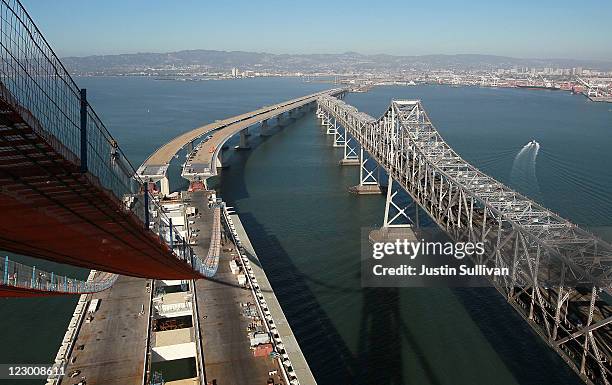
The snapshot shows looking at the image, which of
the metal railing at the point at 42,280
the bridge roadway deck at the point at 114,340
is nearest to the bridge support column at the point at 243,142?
the metal railing at the point at 42,280

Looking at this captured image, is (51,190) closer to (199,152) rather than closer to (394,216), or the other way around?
(394,216)

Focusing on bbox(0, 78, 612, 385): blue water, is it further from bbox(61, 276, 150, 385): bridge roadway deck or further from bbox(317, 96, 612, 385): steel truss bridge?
bbox(317, 96, 612, 385): steel truss bridge

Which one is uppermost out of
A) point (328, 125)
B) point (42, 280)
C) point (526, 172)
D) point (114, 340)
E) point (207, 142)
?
point (328, 125)

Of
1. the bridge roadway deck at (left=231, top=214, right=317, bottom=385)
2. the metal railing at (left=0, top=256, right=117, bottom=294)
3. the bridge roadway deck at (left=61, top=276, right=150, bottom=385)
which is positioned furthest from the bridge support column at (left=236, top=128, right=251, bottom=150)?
the bridge roadway deck at (left=61, top=276, right=150, bottom=385)

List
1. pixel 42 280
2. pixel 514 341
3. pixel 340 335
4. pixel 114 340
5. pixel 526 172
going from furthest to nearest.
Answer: pixel 526 172, pixel 340 335, pixel 514 341, pixel 114 340, pixel 42 280

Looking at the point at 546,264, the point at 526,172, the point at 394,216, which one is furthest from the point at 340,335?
the point at 526,172

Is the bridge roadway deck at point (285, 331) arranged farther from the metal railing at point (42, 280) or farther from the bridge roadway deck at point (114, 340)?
the metal railing at point (42, 280)

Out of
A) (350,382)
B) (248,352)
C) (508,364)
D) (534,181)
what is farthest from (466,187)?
(534,181)
